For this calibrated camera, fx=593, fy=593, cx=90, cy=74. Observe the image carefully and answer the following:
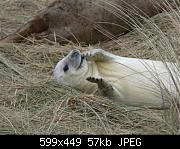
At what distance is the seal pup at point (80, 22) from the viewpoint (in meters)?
6.55

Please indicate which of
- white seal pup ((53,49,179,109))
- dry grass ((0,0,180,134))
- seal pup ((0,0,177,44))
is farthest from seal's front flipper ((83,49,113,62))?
seal pup ((0,0,177,44))

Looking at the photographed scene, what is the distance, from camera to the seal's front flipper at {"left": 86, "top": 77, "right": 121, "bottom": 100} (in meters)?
4.76

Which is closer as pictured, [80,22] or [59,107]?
[59,107]

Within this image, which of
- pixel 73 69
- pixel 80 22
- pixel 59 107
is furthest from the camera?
pixel 80 22

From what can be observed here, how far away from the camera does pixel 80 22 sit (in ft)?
21.6

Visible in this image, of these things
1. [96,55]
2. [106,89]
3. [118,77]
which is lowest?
[106,89]

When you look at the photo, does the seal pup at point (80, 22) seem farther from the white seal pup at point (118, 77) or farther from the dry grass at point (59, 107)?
the white seal pup at point (118, 77)

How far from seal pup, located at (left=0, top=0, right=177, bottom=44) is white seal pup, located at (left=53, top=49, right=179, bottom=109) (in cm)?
143

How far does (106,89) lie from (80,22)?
1.92 m

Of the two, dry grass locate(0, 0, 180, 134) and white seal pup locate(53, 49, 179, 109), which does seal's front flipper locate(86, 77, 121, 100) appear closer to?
Result: white seal pup locate(53, 49, 179, 109)

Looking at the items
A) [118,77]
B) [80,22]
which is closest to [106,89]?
[118,77]

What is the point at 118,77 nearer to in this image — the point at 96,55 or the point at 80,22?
the point at 96,55

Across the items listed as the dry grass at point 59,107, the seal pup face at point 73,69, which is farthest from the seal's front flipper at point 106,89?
the seal pup face at point 73,69
